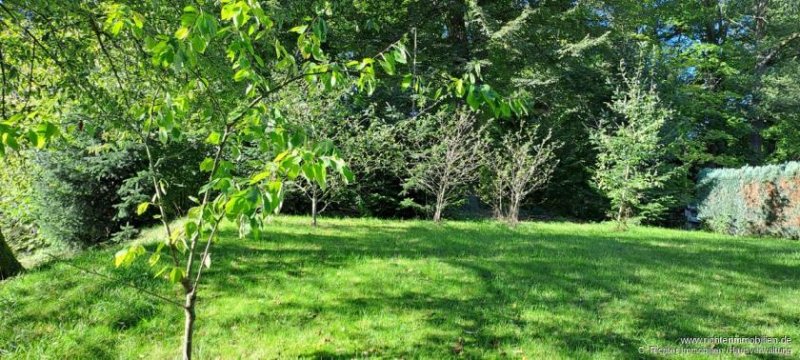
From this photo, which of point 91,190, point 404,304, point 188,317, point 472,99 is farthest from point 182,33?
point 91,190

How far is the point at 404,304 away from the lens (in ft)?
14.5

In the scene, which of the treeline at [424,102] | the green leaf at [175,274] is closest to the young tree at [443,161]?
the treeline at [424,102]

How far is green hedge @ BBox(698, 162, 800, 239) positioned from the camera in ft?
36.3

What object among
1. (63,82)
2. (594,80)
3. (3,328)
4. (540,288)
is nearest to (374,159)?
(540,288)

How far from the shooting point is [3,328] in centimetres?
355

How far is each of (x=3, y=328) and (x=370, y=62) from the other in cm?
348

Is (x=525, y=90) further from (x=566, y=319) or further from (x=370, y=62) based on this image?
(x=370, y=62)

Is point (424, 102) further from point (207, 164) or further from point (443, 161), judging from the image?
point (207, 164)

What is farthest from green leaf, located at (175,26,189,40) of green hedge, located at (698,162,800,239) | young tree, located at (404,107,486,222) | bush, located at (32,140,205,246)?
green hedge, located at (698,162,800,239)

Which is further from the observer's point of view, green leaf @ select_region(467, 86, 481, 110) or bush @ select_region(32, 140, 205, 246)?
bush @ select_region(32, 140, 205, 246)

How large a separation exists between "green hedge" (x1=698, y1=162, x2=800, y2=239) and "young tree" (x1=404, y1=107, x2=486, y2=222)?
6.72 meters

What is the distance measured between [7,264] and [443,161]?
729 centimetres

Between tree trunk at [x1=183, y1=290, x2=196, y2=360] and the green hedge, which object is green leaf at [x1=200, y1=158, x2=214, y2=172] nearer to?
tree trunk at [x1=183, y1=290, x2=196, y2=360]

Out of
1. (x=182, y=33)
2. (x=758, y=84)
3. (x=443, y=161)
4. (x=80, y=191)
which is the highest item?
(x=758, y=84)
